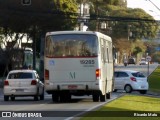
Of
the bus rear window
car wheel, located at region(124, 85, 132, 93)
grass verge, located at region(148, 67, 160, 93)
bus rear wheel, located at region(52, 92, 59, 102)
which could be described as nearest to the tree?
grass verge, located at region(148, 67, 160, 93)

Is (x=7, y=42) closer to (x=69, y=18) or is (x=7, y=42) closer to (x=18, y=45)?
(x=18, y=45)

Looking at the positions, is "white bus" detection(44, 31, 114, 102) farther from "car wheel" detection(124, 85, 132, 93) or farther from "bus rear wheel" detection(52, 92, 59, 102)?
"car wheel" detection(124, 85, 132, 93)

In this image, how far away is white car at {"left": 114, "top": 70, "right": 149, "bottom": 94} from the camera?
44.8 metres

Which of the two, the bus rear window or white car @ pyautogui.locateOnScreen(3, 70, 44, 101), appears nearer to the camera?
the bus rear window

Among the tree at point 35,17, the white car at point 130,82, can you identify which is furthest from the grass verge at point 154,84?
the tree at point 35,17

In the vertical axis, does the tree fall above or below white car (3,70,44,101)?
above

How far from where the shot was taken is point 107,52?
107 feet

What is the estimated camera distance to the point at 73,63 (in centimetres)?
2920

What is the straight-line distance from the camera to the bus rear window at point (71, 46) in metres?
29.3

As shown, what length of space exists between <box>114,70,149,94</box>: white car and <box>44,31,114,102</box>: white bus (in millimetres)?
15413

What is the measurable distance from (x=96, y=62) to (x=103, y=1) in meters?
61.0

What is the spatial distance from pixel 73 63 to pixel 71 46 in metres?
0.82

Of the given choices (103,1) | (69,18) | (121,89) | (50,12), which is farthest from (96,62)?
(103,1)

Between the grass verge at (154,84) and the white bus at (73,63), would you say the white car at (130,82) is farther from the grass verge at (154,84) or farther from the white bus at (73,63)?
the white bus at (73,63)
